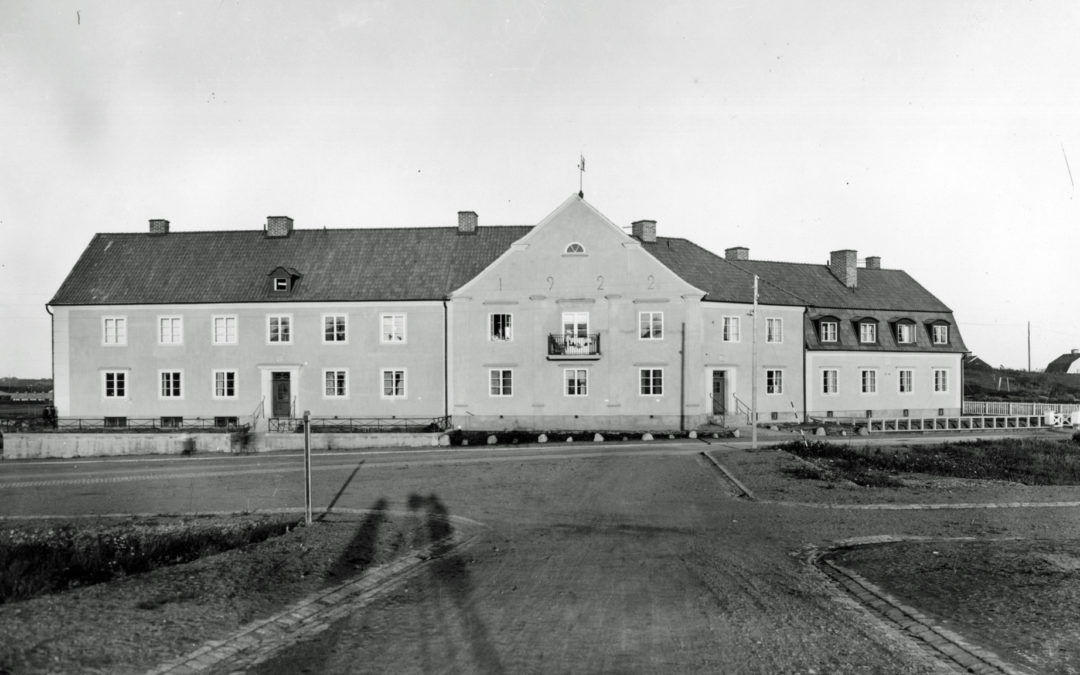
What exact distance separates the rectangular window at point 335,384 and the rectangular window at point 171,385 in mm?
7032

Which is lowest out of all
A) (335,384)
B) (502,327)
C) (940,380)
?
(940,380)

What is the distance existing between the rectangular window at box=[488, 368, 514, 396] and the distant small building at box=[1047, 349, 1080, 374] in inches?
2669

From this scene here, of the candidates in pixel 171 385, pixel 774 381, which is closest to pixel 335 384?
pixel 171 385

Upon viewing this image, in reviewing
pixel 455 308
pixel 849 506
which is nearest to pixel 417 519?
pixel 849 506

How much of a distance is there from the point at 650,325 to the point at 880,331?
1516 cm

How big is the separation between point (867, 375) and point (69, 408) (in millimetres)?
40858

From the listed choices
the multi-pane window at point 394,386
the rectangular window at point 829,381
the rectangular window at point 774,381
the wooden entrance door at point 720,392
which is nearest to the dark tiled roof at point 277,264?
the multi-pane window at point 394,386

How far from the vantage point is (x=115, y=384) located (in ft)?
126

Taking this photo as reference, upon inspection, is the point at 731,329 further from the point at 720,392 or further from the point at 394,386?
the point at 394,386

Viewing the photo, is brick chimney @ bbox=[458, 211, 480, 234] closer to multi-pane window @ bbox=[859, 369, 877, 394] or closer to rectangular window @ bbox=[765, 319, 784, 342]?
rectangular window @ bbox=[765, 319, 784, 342]


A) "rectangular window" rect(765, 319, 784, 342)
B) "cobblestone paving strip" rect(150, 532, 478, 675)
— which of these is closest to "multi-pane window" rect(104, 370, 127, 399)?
"rectangular window" rect(765, 319, 784, 342)

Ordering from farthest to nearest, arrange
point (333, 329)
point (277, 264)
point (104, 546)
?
point (277, 264) → point (333, 329) → point (104, 546)

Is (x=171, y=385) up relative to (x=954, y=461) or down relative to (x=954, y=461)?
up

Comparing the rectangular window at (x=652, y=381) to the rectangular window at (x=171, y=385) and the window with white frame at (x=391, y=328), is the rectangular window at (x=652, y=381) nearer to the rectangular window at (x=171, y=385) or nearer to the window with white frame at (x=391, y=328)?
the window with white frame at (x=391, y=328)
